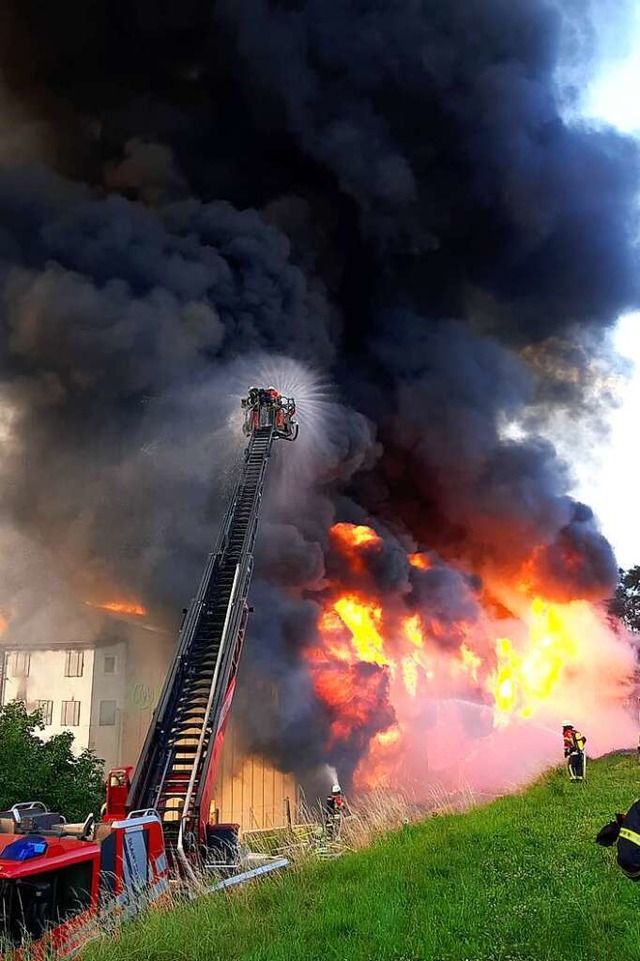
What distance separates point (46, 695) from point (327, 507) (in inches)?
471

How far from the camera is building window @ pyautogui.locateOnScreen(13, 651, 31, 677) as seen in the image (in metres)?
26.4

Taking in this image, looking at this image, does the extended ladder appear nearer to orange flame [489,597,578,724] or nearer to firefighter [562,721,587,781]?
firefighter [562,721,587,781]

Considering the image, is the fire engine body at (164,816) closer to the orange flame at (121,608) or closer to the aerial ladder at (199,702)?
the aerial ladder at (199,702)

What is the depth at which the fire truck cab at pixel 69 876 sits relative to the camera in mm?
5176

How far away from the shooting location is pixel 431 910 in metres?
5.99

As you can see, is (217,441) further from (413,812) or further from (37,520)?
(413,812)

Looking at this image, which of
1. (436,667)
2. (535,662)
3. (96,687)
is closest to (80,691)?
(96,687)

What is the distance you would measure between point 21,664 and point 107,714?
155 inches

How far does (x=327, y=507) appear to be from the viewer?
972 inches

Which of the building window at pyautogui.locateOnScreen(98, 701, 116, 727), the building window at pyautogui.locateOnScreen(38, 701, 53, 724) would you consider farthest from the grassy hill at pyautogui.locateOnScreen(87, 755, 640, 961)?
the building window at pyautogui.locateOnScreen(38, 701, 53, 724)

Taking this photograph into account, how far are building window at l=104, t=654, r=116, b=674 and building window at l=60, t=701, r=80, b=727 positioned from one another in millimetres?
1589

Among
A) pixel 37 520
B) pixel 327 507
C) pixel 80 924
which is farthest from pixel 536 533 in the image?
pixel 80 924

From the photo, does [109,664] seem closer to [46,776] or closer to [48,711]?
[48,711]

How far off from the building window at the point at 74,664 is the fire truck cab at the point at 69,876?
1914cm
